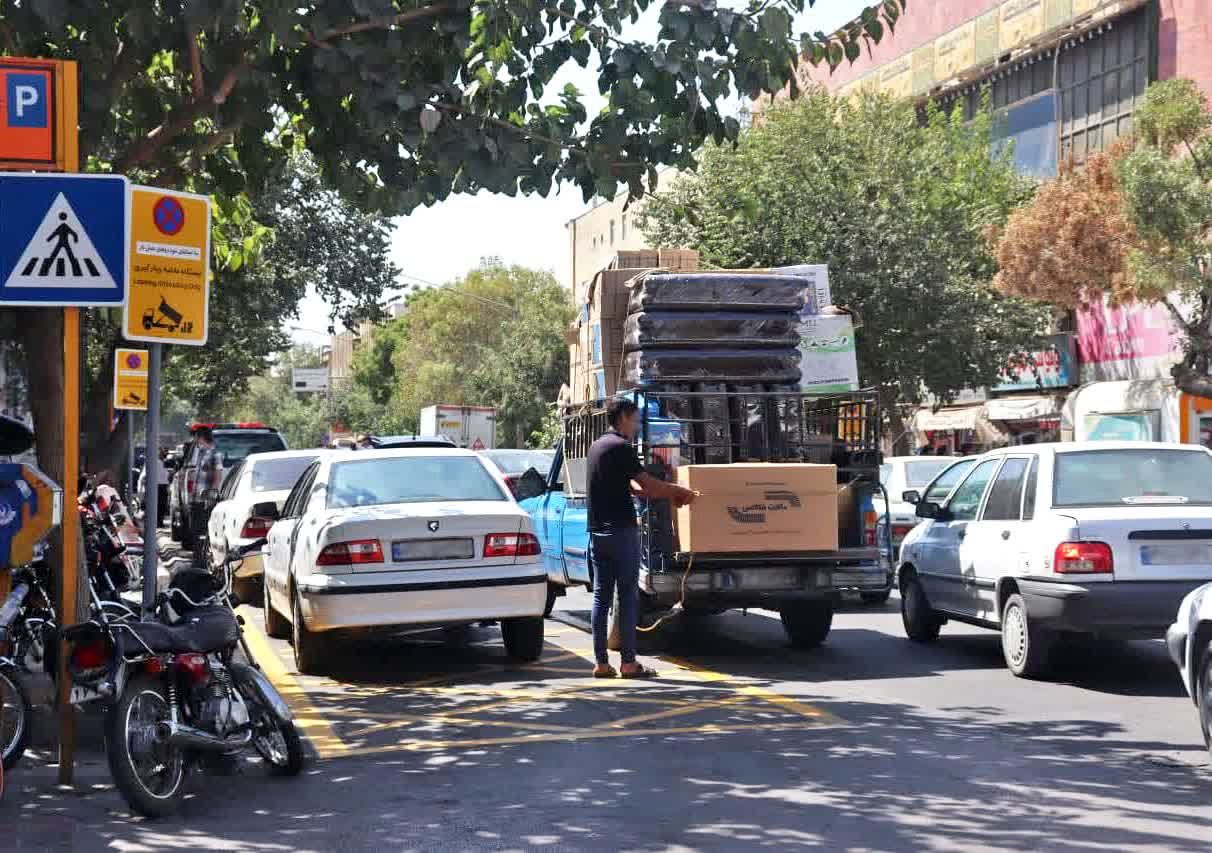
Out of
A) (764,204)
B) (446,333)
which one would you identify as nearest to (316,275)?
(764,204)

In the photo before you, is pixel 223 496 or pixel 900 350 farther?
pixel 900 350

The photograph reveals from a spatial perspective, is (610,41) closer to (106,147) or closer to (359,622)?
(359,622)

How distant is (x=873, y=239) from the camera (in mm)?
33031

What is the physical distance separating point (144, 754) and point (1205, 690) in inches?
197

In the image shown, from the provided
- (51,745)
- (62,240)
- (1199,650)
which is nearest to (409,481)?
(51,745)

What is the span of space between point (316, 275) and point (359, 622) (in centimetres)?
2391

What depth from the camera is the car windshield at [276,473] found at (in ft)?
55.1

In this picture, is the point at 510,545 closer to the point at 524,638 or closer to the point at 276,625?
the point at 524,638

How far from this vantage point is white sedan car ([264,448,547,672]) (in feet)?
35.6

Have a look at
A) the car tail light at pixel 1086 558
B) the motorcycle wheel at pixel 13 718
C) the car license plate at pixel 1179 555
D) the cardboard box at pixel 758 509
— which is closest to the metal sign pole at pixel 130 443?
the cardboard box at pixel 758 509

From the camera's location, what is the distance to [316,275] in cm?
3388

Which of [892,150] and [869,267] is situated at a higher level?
[892,150]

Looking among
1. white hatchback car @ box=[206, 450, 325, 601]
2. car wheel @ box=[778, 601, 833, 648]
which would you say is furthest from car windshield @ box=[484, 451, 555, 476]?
car wheel @ box=[778, 601, 833, 648]

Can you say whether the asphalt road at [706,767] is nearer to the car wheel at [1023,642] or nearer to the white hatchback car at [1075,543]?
the car wheel at [1023,642]
